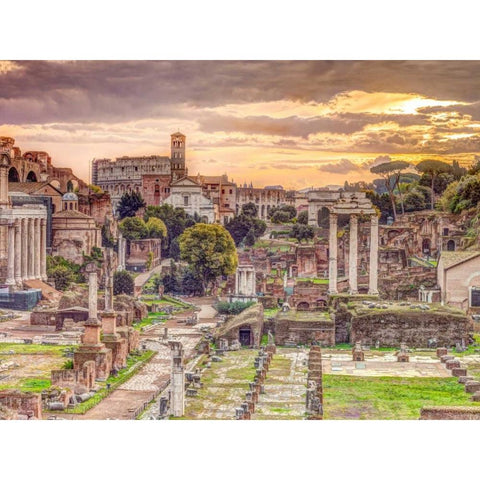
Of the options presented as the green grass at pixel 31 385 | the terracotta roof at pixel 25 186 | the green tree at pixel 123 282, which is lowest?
the green grass at pixel 31 385

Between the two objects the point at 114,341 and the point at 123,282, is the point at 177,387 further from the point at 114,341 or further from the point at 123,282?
the point at 123,282

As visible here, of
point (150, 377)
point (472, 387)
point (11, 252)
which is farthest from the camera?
point (11, 252)

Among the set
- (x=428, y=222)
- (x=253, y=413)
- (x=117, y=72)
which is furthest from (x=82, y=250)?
(x=428, y=222)

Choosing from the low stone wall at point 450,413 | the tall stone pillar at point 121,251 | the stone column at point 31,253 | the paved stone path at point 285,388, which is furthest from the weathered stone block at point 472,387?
the stone column at point 31,253

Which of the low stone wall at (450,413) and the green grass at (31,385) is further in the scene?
the green grass at (31,385)

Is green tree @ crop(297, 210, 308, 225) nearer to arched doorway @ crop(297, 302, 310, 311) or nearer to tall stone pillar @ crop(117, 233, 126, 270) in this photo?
arched doorway @ crop(297, 302, 310, 311)

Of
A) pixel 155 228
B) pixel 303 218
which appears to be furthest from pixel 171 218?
pixel 303 218

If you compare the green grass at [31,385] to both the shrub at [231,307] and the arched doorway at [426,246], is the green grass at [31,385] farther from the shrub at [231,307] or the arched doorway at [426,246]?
the arched doorway at [426,246]
